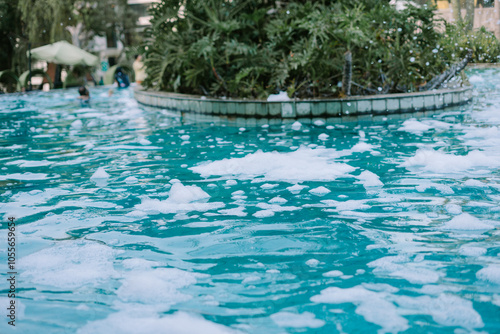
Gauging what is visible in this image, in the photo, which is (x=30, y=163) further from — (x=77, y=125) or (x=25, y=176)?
(x=77, y=125)

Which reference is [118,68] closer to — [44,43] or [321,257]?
[44,43]

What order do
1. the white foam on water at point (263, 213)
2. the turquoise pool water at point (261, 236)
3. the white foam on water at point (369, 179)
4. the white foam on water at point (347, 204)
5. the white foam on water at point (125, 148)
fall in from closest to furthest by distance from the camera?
the turquoise pool water at point (261, 236) → the white foam on water at point (263, 213) → the white foam on water at point (347, 204) → the white foam on water at point (369, 179) → the white foam on water at point (125, 148)

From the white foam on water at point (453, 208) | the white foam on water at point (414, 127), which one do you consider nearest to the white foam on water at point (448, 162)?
the white foam on water at point (453, 208)

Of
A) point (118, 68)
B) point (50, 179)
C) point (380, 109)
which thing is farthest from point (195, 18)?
point (118, 68)

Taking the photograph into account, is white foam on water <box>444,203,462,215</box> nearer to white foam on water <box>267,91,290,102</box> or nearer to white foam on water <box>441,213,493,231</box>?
white foam on water <box>441,213,493,231</box>

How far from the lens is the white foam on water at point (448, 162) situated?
16.0 ft

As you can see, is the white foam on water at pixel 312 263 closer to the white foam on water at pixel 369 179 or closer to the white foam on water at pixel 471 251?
the white foam on water at pixel 471 251

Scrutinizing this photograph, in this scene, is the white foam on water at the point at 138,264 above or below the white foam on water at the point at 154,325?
above

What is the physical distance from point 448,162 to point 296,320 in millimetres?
3216

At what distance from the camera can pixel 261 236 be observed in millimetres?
3328

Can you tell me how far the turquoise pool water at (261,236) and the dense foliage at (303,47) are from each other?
2452 millimetres

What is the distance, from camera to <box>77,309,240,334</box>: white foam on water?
2260 millimetres

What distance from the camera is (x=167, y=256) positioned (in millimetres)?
3068

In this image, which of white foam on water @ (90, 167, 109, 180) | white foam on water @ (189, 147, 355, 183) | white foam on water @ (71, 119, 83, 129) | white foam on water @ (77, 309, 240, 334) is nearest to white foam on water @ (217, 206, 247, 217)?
white foam on water @ (189, 147, 355, 183)
